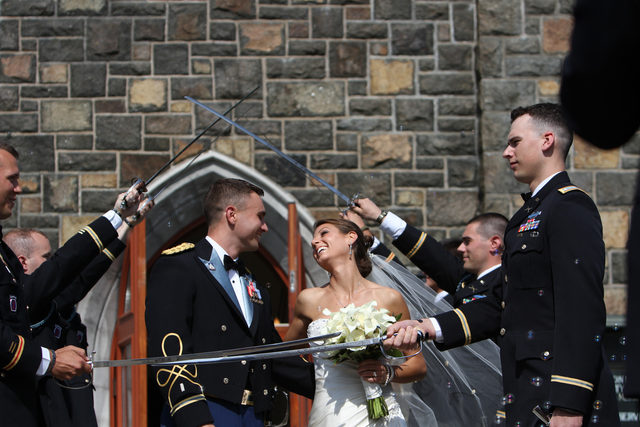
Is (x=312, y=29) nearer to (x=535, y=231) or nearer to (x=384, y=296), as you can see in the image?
(x=384, y=296)

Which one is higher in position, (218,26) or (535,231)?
(218,26)

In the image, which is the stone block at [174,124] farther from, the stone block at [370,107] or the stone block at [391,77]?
the stone block at [391,77]

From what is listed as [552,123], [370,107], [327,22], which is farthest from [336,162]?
[552,123]

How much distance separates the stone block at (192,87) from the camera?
19.0 feet

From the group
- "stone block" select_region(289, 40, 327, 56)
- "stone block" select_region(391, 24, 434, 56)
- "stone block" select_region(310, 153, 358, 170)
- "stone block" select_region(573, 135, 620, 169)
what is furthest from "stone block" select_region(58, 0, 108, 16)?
"stone block" select_region(573, 135, 620, 169)

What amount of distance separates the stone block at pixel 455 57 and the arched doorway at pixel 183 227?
1761 mm

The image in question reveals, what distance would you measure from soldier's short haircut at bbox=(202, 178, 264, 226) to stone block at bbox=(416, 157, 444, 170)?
8.52 feet

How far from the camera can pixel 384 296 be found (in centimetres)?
330

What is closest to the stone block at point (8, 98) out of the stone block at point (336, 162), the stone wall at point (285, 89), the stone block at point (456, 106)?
the stone wall at point (285, 89)

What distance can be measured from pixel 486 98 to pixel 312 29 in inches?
63.1

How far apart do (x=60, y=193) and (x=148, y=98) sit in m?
1.09

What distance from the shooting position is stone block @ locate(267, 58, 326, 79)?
5.81 metres

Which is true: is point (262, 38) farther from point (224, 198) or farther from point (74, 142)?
point (224, 198)

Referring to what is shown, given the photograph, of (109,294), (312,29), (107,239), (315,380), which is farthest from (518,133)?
(109,294)
